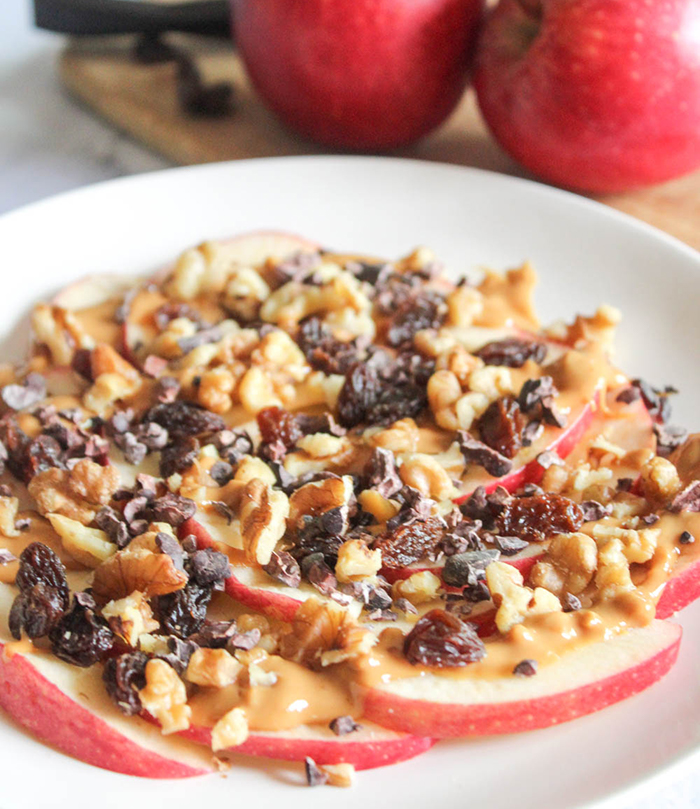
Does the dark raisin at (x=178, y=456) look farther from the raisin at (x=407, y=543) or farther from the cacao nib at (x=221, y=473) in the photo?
the raisin at (x=407, y=543)

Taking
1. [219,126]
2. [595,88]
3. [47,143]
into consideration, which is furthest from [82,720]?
[47,143]

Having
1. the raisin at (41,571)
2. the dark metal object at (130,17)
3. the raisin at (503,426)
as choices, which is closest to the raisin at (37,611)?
the raisin at (41,571)

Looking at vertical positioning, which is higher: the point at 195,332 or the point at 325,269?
the point at 325,269

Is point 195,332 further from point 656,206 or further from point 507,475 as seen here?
point 656,206

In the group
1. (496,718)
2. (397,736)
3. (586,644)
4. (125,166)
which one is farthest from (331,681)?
(125,166)

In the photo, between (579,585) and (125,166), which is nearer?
(579,585)

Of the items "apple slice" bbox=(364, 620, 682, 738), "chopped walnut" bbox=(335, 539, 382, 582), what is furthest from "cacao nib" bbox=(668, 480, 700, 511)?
"chopped walnut" bbox=(335, 539, 382, 582)

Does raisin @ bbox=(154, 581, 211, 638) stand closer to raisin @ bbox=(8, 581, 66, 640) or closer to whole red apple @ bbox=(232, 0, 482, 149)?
raisin @ bbox=(8, 581, 66, 640)
